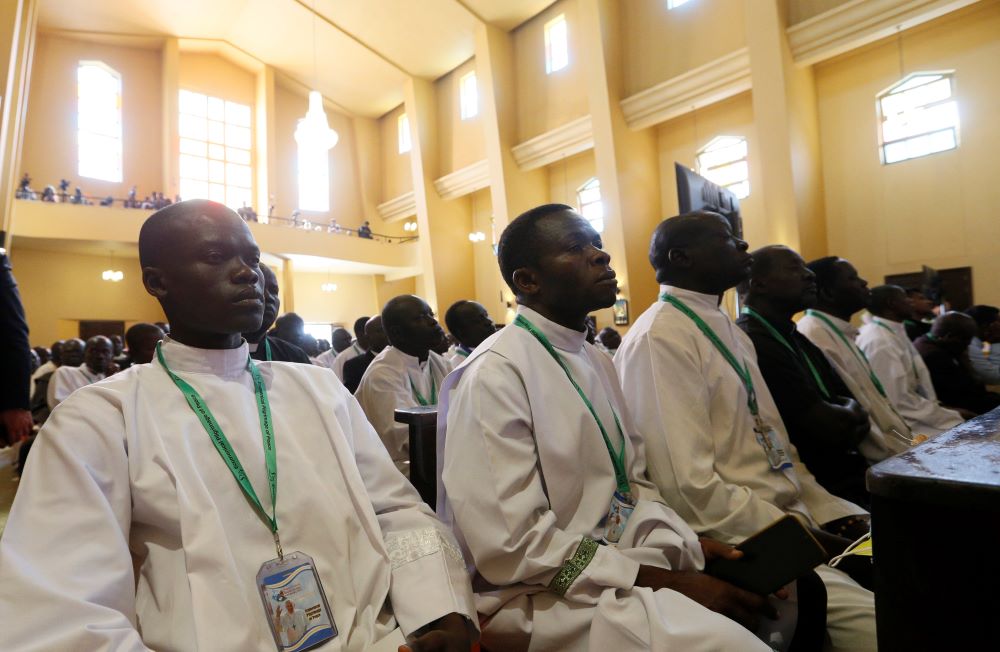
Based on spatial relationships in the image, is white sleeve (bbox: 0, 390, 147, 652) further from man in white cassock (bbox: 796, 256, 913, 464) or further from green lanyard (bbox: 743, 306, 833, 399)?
man in white cassock (bbox: 796, 256, 913, 464)

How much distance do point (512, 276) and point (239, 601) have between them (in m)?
1.32

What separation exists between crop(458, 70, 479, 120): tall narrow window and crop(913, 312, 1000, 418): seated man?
14629mm

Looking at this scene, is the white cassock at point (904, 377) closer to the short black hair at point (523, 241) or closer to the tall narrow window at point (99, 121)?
the short black hair at point (523, 241)

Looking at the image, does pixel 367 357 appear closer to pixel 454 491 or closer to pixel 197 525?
pixel 454 491

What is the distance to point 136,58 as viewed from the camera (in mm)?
18328

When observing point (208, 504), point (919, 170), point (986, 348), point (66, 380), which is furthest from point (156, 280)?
point (919, 170)

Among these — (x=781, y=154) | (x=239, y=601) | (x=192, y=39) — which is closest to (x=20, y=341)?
(x=239, y=601)

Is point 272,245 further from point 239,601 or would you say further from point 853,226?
point 239,601

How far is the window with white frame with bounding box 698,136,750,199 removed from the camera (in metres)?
12.4

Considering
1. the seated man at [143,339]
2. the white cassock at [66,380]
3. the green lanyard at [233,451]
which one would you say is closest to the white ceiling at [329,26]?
the white cassock at [66,380]

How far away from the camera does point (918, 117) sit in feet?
34.0

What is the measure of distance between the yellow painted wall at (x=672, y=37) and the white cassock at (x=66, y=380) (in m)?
11.2

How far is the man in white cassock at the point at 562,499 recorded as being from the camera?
155 cm

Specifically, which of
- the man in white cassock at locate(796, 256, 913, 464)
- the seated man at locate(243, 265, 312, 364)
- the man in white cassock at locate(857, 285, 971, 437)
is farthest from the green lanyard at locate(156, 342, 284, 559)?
the man in white cassock at locate(857, 285, 971, 437)
